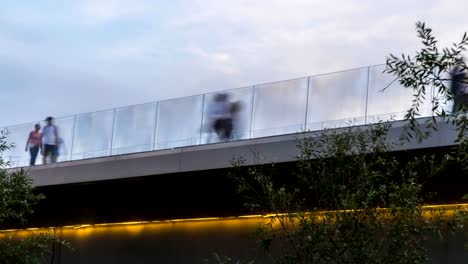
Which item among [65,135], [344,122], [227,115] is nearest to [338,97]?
[344,122]

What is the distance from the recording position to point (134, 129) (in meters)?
22.6

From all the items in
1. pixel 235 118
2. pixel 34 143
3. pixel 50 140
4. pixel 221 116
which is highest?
pixel 221 116

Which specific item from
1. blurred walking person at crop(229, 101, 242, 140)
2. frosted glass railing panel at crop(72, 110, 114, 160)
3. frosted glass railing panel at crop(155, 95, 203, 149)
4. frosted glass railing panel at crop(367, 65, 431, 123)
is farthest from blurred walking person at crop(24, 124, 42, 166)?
frosted glass railing panel at crop(367, 65, 431, 123)

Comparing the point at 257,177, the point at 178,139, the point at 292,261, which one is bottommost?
the point at 292,261

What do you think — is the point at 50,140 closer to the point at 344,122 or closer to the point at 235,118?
the point at 235,118

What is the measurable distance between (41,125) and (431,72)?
1882cm

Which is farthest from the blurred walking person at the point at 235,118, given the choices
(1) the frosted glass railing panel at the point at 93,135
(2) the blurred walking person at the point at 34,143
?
(2) the blurred walking person at the point at 34,143

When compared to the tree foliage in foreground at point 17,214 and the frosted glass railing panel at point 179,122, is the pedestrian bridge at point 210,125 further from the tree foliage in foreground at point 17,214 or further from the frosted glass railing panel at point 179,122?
the tree foliage in foreground at point 17,214

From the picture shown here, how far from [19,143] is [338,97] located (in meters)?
11.6

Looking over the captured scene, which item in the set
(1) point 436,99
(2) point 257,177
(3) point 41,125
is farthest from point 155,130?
(1) point 436,99

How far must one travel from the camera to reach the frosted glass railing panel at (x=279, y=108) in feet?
62.1

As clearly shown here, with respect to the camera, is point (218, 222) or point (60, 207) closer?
point (218, 222)

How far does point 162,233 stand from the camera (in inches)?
1022

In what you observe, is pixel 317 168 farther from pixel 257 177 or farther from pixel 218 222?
pixel 218 222
